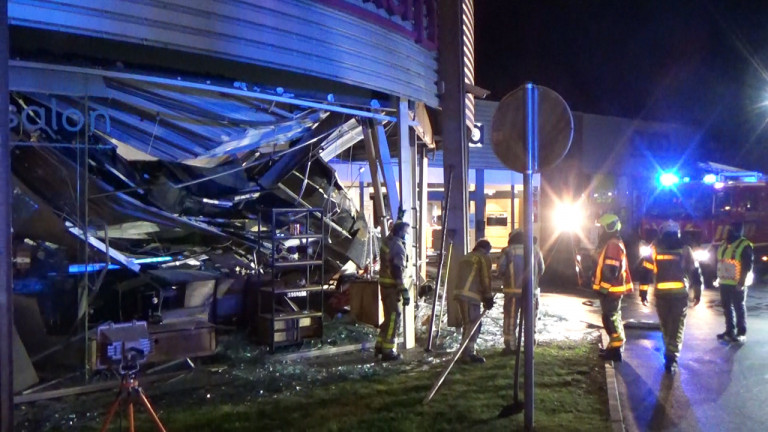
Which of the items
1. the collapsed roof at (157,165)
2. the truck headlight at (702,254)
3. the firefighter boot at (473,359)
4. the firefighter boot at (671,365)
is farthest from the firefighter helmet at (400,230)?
the truck headlight at (702,254)

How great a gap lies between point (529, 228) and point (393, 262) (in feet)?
10.3

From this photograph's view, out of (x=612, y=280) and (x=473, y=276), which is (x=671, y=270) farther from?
(x=473, y=276)

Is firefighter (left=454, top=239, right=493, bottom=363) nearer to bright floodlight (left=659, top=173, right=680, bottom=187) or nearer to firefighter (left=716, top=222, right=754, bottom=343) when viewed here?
firefighter (left=716, top=222, right=754, bottom=343)

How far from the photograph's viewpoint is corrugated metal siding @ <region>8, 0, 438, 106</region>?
20.5 feet

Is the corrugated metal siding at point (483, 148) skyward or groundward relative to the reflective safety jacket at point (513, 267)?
skyward

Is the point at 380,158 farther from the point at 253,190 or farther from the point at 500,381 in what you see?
the point at 500,381

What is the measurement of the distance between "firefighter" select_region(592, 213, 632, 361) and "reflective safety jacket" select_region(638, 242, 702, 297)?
38cm

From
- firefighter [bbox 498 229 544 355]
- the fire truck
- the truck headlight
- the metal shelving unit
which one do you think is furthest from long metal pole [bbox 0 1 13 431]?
the fire truck

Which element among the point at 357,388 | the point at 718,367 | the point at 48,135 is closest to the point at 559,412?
the point at 357,388

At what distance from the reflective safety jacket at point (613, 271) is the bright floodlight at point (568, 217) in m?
13.8

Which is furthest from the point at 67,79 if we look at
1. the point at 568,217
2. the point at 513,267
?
the point at 568,217

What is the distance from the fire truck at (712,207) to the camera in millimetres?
19531

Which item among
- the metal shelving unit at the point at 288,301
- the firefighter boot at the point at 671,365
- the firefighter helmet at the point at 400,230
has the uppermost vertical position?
the firefighter helmet at the point at 400,230

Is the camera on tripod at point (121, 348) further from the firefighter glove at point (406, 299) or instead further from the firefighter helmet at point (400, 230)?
the firefighter helmet at point (400, 230)
